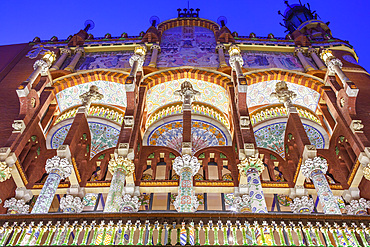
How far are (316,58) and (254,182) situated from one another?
7662mm

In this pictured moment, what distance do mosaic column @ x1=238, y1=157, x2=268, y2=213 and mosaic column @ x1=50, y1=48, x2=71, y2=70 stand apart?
816 centimetres

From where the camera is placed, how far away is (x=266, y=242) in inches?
269

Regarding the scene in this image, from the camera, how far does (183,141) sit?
10.5 m

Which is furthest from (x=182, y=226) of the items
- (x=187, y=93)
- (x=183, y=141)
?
(x=187, y=93)

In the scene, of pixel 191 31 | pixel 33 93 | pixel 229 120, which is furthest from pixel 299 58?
pixel 33 93

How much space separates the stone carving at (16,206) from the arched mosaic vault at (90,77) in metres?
4.41

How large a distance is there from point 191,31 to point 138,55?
5082 mm

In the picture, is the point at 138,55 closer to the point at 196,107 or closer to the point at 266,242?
the point at 196,107

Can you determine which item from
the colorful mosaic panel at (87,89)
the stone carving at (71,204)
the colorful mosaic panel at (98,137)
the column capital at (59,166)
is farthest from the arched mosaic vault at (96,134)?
the column capital at (59,166)

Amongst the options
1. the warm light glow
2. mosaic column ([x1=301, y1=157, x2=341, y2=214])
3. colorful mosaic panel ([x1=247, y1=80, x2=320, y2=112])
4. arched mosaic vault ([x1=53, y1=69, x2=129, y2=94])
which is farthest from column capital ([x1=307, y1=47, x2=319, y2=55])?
the warm light glow

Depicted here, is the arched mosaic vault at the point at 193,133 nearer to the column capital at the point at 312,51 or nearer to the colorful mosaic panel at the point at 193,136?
the colorful mosaic panel at the point at 193,136

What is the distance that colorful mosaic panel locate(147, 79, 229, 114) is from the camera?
13812 mm

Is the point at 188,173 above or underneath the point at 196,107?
underneath

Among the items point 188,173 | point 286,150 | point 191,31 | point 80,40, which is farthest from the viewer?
point 191,31
